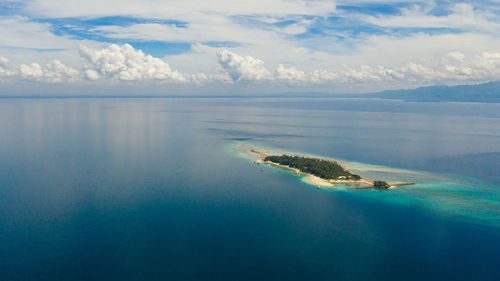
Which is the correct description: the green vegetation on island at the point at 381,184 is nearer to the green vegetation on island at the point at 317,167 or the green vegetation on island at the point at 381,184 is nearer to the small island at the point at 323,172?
the small island at the point at 323,172

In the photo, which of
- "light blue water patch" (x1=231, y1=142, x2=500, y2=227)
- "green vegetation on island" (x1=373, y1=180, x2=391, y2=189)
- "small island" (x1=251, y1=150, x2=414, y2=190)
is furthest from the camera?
"small island" (x1=251, y1=150, x2=414, y2=190)

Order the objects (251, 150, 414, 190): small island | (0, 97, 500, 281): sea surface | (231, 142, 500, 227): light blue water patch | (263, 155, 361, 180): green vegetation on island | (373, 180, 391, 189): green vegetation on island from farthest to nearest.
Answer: (263, 155, 361, 180): green vegetation on island → (251, 150, 414, 190): small island → (373, 180, 391, 189): green vegetation on island → (231, 142, 500, 227): light blue water patch → (0, 97, 500, 281): sea surface

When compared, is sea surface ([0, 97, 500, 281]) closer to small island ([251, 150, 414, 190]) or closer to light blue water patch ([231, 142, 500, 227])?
light blue water patch ([231, 142, 500, 227])

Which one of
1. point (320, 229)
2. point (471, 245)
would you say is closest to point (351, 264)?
point (320, 229)

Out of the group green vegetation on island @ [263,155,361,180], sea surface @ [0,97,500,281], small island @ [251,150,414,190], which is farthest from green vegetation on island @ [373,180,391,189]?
green vegetation on island @ [263,155,361,180]

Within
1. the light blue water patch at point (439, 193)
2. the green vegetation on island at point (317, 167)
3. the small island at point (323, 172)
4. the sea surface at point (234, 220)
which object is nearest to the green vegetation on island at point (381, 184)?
the small island at point (323, 172)

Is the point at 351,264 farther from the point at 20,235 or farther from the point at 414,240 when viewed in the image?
the point at 20,235

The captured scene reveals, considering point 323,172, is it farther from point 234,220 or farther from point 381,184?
point 234,220
